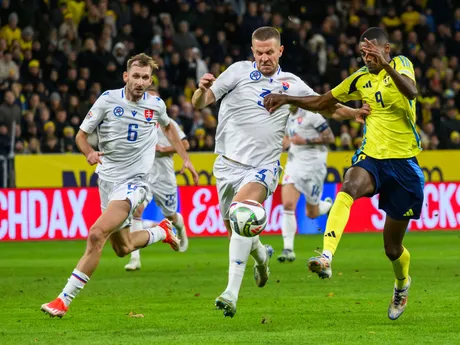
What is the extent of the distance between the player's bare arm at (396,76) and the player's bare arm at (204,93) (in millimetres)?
1384

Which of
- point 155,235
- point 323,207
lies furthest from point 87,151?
point 323,207

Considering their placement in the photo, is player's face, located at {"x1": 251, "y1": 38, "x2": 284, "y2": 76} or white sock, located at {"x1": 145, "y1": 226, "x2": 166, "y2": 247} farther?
white sock, located at {"x1": 145, "y1": 226, "x2": 166, "y2": 247}

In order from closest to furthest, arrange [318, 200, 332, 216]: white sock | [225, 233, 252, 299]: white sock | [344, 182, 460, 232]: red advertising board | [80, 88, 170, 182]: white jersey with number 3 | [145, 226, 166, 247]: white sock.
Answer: [225, 233, 252, 299]: white sock, [80, 88, 170, 182]: white jersey with number 3, [145, 226, 166, 247]: white sock, [318, 200, 332, 216]: white sock, [344, 182, 460, 232]: red advertising board

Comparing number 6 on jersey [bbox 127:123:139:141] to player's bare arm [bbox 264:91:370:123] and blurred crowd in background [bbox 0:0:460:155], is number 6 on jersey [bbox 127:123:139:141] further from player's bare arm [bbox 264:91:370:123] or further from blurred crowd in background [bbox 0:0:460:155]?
blurred crowd in background [bbox 0:0:460:155]

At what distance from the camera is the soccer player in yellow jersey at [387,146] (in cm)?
923

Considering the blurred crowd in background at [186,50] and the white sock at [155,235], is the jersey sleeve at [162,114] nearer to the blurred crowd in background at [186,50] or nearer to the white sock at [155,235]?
the white sock at [155,235]

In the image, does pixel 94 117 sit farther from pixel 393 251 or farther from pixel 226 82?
pixel 393 251

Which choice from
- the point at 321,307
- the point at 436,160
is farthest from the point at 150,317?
the point at 436,160

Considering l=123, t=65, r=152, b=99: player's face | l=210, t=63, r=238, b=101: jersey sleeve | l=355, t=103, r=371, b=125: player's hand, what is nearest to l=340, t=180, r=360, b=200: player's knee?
l=355, t=103, r=371, b=125: player's hand

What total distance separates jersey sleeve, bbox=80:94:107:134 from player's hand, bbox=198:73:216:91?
1908 mm

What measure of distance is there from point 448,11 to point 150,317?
2157 cm

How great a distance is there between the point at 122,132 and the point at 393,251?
3.37 metres

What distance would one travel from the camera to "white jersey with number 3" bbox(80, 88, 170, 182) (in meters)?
11.3

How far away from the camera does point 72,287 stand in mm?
9734
